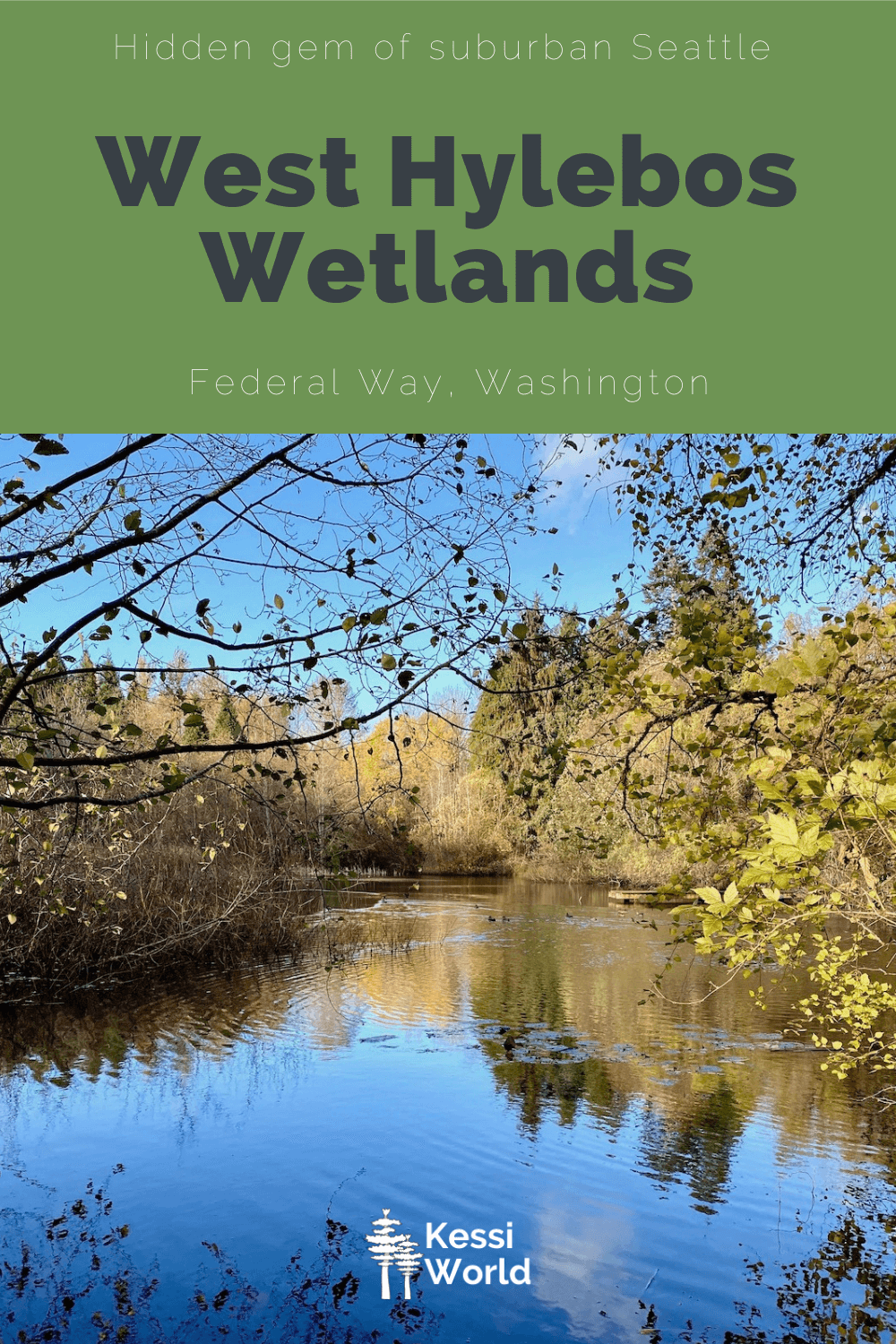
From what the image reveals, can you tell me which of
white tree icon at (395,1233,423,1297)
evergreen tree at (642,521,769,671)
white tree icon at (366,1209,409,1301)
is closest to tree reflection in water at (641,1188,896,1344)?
white tree icon at (395,1233,423,1297)

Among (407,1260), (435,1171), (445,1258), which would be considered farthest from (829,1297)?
(435,1171)

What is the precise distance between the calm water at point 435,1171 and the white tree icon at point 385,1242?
0.05m

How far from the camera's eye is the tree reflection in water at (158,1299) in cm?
499

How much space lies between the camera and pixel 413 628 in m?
3.23

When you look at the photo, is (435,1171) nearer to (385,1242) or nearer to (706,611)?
A: (385,1242)

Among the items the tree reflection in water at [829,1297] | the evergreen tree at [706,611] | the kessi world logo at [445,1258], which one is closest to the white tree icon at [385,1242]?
the kessi world logo at [445,1258]

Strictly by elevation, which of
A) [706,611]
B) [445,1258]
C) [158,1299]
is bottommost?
[445,1258]

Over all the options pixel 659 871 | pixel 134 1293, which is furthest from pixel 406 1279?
pixel 659 871

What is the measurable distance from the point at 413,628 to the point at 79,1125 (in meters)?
7.17

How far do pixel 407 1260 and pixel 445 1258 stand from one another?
0.26 meters

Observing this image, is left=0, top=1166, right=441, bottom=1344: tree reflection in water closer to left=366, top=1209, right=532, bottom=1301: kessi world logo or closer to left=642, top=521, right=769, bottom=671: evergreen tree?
left=366, top=1209, right=532, bottom=1301: kessi world logo

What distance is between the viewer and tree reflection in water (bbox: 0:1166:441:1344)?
4.99 meters

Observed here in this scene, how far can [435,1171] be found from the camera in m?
7.32

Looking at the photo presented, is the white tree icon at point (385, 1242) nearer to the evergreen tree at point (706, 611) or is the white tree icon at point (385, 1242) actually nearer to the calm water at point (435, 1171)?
the calm water at point (435, 1171)
